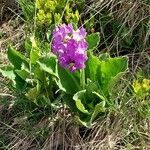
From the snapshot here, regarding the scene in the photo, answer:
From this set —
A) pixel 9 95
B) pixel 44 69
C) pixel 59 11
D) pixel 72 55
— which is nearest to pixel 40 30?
pixel 59 11

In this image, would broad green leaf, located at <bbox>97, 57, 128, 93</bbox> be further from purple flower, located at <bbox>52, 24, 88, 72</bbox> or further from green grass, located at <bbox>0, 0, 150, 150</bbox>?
purple flower, located at <bbox>52, 24, 88, 72</bbox>

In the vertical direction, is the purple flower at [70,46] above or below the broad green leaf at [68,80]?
above

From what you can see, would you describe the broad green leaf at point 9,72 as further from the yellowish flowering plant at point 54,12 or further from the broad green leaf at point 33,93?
the yellowish flowering plant at point 54,12

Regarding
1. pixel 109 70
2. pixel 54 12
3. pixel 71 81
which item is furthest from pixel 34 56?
pixel 54 12

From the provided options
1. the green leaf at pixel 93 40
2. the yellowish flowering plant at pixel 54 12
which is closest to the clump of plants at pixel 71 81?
the green leaf at pixel 93 40

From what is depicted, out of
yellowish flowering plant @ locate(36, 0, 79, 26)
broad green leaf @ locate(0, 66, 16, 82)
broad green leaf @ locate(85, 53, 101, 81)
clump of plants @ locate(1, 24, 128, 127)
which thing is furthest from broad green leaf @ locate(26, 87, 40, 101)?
yellowish flowering plant @ locate(36, 0, 79, 26)

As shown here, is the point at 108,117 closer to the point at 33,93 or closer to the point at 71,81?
the point at 71,81
